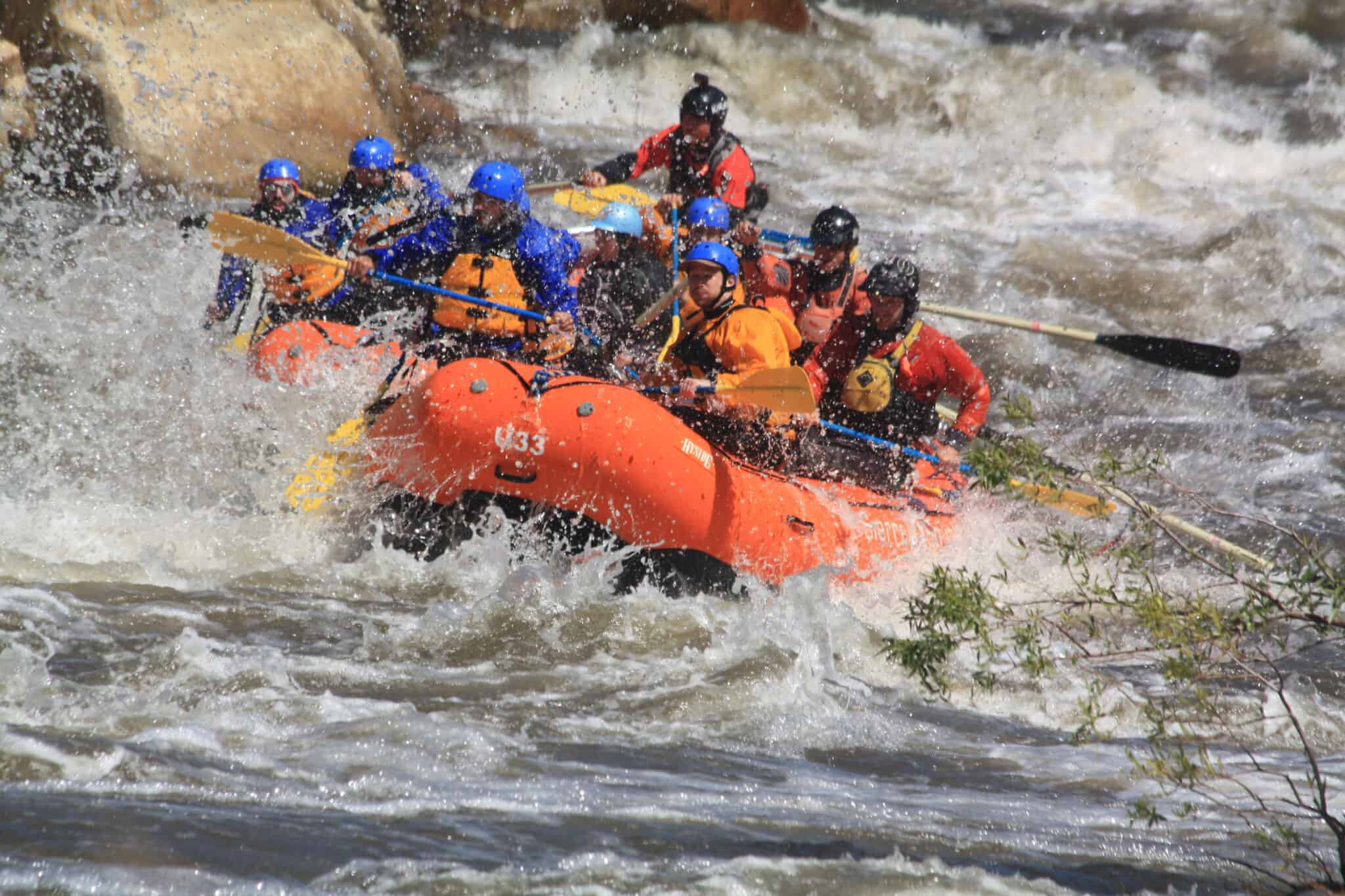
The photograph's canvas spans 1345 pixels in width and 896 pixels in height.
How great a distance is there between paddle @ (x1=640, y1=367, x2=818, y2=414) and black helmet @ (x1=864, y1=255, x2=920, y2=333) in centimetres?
112

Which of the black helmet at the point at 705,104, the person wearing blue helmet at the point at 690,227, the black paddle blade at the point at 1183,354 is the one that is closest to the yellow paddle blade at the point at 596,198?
the person wearing blue helmet at the point at 690,227

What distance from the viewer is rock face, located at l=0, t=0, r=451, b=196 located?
10133 mm

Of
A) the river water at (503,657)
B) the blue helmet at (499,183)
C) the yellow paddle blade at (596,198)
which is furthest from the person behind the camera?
the yellow paddle blade at (596,198)

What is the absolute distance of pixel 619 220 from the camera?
662 cm

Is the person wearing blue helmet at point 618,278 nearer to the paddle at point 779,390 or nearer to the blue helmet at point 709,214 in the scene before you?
the blue helmet at point 709,214

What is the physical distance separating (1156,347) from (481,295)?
387 cm

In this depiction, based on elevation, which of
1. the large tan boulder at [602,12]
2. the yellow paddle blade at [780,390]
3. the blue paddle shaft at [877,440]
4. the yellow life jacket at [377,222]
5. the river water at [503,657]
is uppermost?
the large tan boulder at [602,12]

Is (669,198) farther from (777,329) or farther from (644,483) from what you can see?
(644,483)

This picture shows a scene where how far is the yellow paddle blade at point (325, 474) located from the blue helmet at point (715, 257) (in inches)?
64.0

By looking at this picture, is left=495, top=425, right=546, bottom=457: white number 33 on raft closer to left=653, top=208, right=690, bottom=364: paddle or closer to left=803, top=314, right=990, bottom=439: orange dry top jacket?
left=653, top=208, right=690, bottom=364: paddle

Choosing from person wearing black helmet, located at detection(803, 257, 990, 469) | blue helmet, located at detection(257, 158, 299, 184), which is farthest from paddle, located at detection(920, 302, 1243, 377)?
blue helmet, located at detection(257, 158, 299, 184)

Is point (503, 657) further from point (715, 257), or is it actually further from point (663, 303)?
point (715, 257)

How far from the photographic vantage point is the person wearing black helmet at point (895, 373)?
5914mm

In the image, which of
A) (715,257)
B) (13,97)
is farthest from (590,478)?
(13,97)
